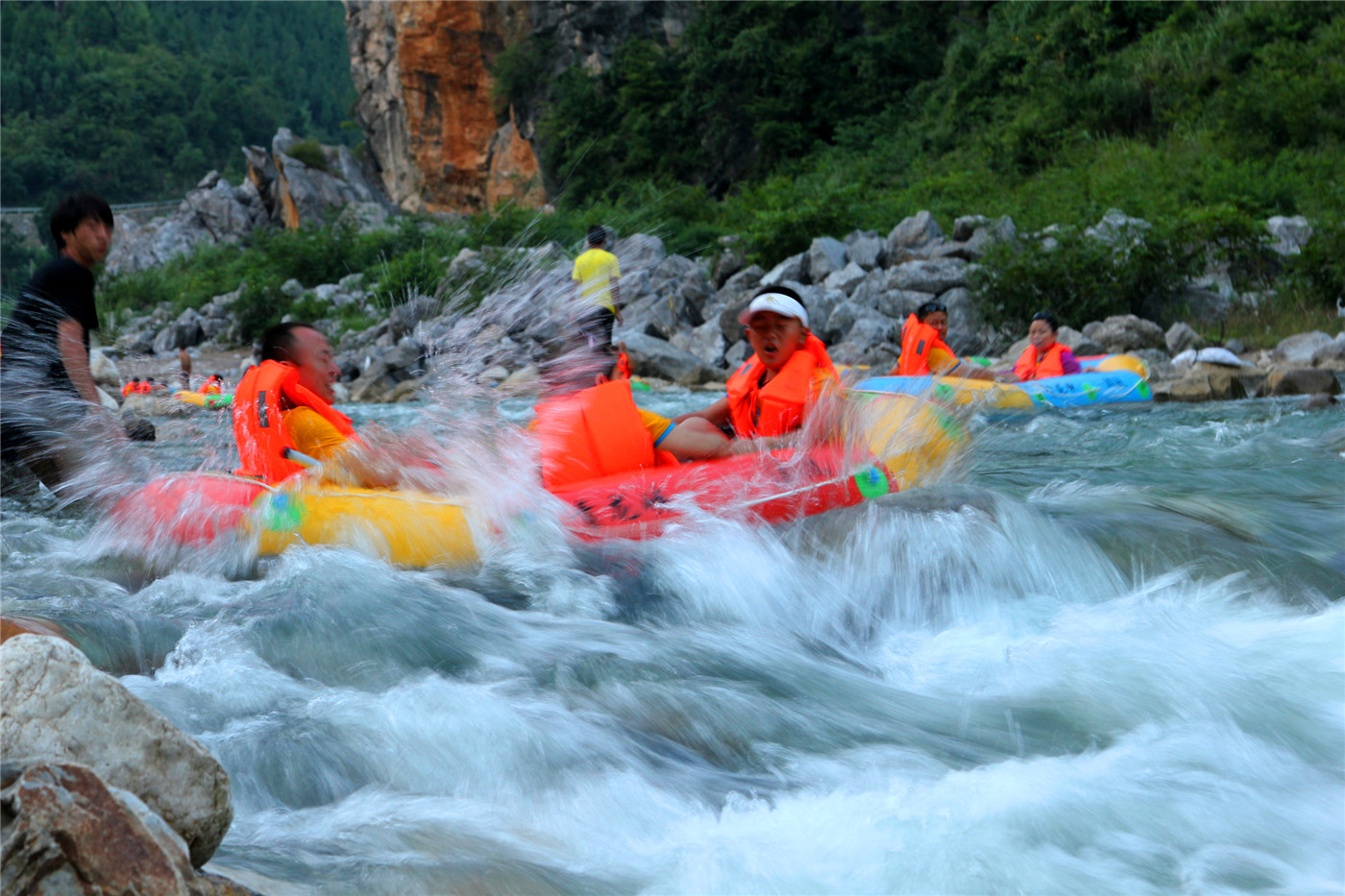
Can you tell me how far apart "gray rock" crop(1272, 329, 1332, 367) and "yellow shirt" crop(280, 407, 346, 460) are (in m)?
8.55

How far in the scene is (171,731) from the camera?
1856 mm

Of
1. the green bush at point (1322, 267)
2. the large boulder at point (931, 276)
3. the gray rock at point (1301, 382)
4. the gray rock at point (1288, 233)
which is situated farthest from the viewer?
the large boulder at point (931, 276)

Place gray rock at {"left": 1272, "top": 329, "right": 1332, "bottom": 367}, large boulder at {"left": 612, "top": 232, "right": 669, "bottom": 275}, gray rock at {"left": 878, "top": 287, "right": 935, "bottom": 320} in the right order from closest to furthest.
Result: gray rock at {"left": 1272, "top": 329, "right": 1332, "bottom": 367} → gray rock at {"left": 878, "top": 287, "right": 935, "bottom": 320} → large boulder at {"left": 612, "top": 232, "right": 669, "bottom": 275}

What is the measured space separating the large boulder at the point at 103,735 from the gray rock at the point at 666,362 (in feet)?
33.7

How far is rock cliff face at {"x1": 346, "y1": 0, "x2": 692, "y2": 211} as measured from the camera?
32812 mm

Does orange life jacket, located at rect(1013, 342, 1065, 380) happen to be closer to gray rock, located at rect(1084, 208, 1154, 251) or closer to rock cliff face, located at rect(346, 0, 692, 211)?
gray rock, located at rect(1084, 208, 1154, 251)

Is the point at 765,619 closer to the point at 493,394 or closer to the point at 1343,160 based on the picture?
the point at 493,394

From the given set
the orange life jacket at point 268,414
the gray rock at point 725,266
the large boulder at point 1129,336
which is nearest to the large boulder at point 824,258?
the gray rock at point 725,266

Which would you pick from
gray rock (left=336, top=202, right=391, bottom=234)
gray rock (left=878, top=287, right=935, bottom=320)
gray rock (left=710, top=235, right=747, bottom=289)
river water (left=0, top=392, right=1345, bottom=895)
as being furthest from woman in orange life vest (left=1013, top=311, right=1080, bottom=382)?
gray rock (left=336, top=202, right=391, bottom=234)

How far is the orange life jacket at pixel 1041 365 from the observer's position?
352 inches

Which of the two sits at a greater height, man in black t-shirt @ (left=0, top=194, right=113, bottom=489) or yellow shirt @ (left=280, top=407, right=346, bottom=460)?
man in black t-shirt @ (left=0, top=194, right=113, bottom=489)

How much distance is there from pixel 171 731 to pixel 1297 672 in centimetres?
314

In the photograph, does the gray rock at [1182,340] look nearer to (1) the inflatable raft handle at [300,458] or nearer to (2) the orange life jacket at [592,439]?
(2) the orange life jacket at [592,439]

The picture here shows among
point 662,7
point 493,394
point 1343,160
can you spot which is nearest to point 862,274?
point 1343,160
